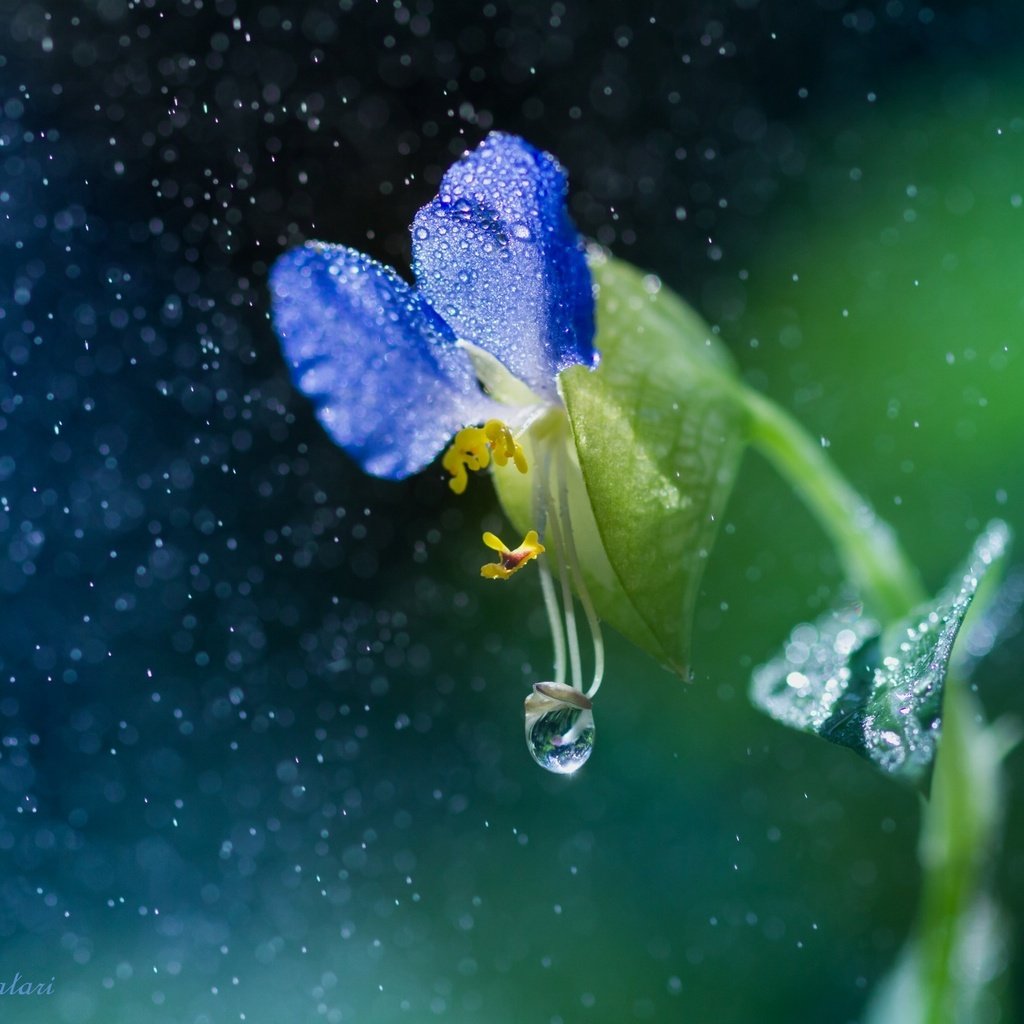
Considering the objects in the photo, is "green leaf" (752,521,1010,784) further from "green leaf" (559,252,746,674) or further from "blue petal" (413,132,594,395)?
"blue petal" (413,132,594,395)

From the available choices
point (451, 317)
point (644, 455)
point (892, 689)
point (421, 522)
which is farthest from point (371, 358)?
point (421, 522)

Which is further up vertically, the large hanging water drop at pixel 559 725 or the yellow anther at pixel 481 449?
the yellow anther at pixel 481 449

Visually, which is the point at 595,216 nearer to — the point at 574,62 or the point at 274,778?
the point at 574,62

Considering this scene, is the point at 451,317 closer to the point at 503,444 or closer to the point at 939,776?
the point at 503,444

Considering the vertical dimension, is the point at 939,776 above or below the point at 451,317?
below

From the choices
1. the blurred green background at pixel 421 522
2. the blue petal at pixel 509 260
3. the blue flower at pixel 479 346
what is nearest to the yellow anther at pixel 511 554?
the blue flower at pixel 479 346

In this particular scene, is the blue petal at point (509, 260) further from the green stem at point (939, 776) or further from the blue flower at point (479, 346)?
the green stem at point (939, 776)

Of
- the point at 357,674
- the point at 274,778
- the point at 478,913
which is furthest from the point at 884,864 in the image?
the point at 274,778

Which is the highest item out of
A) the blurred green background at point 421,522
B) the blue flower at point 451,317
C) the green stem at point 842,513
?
the blue flower at point 451,317
